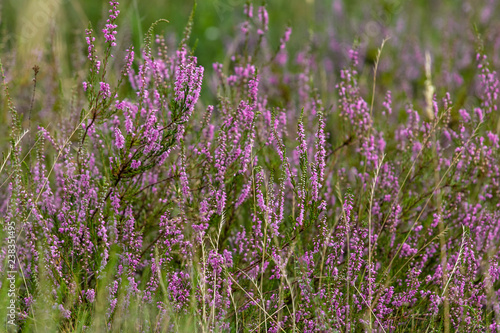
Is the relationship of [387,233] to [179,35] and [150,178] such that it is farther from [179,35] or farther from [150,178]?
[179,35]

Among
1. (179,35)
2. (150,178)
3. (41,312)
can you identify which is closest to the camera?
(41,312)

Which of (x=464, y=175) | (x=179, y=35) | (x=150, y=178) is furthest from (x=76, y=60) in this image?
(x=464, y=175)

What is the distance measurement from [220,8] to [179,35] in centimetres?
56

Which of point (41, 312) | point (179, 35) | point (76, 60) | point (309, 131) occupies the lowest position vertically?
point (41, 312)

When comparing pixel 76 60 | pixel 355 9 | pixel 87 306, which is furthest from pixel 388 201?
pixel 355 9

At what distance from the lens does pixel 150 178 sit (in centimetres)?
278

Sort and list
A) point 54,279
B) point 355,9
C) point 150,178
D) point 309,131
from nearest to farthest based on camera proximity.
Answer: point 54,279, point 150,178, point 309,131, point 355,9

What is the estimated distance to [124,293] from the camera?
7.80 feet

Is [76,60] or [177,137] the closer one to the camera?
[177,137]

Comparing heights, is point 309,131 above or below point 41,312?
above

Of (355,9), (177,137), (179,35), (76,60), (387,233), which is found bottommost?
(387,233)

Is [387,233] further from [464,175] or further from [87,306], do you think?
[87,306]

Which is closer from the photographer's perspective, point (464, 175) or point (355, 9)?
point (464, 175)

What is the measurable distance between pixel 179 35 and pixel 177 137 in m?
4.07
